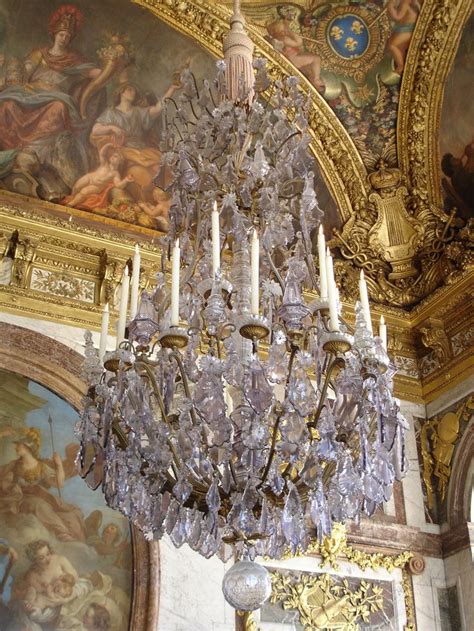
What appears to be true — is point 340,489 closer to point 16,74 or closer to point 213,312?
point 213,312

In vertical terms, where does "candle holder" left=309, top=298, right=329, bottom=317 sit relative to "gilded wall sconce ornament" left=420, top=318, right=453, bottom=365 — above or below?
below

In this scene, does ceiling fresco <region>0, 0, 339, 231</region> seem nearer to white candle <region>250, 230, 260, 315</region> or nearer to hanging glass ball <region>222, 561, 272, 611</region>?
white candle <region>250, 230, 260, 315</region>

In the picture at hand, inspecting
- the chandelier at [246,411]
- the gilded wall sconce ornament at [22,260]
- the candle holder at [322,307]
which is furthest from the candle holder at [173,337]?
the gilded wall sconce ornament at [22,260]

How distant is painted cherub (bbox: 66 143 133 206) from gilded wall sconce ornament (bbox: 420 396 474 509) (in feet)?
13.5

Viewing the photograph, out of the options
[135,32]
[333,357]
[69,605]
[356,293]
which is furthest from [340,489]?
[135,32]

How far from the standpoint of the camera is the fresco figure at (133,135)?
9297 mm

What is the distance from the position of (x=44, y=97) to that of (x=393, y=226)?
4096 mm

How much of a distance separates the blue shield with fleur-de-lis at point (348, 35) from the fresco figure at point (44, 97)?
8.63ft

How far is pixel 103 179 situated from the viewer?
30.4 feet

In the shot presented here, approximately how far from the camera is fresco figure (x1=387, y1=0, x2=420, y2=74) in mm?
9680

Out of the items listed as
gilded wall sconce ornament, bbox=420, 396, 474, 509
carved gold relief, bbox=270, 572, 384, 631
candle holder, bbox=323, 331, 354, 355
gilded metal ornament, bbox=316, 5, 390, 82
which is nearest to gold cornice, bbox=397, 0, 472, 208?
gilded metal ornament, bbox=316, 5, 390, 82

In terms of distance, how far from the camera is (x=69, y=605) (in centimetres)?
736

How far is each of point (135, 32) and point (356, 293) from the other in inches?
141

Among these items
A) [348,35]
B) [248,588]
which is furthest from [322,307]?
[348,35]
